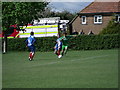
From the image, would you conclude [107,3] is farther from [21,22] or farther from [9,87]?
[9,87]

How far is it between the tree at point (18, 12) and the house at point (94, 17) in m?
31.7

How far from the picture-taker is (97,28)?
80.4 m

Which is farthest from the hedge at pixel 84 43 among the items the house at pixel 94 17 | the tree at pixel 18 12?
the house at pixel 94 17

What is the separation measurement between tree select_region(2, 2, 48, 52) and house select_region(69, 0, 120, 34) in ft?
104

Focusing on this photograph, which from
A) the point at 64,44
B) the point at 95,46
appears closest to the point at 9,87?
the point at 64,44

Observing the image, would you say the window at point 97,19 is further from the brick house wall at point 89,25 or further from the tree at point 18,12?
the tree at point 18,12

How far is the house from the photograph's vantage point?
78750 mm

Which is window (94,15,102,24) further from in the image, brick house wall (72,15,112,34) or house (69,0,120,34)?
brick house wall (72,15,112,34)

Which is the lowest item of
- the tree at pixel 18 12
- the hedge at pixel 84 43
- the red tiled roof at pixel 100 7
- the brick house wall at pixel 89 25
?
the hedge at pixel 84 43

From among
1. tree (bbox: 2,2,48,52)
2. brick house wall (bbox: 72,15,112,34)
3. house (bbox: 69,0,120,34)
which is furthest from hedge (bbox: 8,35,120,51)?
brick house wall (bbox: 72,15,112,34)

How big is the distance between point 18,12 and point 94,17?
3585 centimetres

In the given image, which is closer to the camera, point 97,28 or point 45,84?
point 45,84

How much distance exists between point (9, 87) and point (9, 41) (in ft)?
121

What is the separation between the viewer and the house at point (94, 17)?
78750 millimetres
